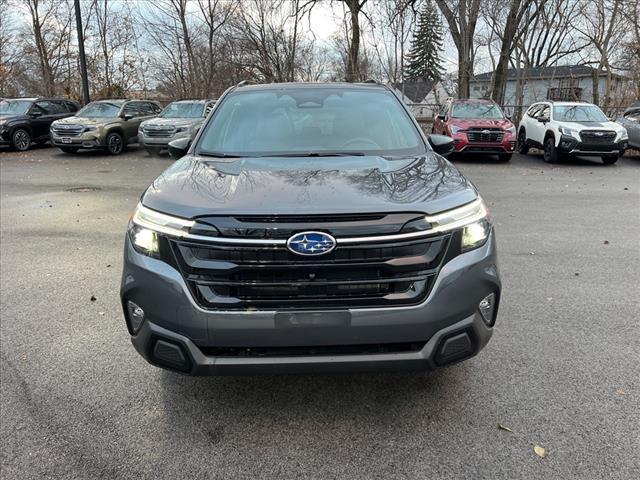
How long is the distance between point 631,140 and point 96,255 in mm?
15663

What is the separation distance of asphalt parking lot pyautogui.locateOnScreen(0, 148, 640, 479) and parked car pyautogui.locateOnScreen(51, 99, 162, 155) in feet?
40.2

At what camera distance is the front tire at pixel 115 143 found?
16344 millimetres

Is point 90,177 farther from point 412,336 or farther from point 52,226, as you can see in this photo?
point 412,336

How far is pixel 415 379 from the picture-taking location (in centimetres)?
308

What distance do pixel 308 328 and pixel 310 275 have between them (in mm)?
240

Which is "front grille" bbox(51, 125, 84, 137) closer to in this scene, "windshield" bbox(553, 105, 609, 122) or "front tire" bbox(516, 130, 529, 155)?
"front tire" bbox(516, 130, 529, 155)

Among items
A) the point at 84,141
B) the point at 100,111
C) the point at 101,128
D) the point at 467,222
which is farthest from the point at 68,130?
the point at 467,222

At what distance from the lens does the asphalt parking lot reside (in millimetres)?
2391

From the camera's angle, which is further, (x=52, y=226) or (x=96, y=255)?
(x=52, y=226)

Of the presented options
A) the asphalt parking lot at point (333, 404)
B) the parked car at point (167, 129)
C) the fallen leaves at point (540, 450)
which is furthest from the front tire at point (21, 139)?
the fallen leaves at point (540, 450)

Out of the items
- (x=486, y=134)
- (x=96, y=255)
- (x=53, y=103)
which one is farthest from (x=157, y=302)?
(x=53, y=103)

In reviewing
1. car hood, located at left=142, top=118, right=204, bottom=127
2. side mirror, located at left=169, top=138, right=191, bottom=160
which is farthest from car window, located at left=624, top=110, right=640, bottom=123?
side mirror, located at left=169, top=138, right=191, bottom=160

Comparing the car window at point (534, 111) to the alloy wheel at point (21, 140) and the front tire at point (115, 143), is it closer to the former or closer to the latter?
the front tire at point (115, 143)

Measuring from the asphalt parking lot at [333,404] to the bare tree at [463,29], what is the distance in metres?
19.4
